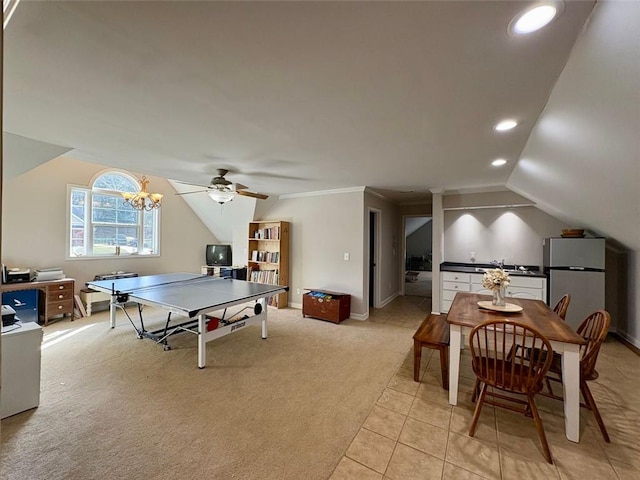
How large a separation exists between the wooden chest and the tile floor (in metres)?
1.84

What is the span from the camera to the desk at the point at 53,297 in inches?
166

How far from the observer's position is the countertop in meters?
4.27

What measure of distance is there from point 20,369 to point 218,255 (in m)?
4.52

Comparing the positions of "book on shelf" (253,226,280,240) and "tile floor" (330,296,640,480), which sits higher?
"book on shelf" (253,226,280,240)

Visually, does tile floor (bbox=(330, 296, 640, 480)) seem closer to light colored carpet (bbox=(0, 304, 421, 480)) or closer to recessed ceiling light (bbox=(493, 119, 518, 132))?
light colored carpet (bbox=(0, 304, 421, 480))

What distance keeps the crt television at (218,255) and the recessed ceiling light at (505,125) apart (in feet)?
19.3

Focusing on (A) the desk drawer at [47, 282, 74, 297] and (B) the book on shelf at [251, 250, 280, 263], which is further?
(B) the book on shelf at [251, 250, 280, 263]

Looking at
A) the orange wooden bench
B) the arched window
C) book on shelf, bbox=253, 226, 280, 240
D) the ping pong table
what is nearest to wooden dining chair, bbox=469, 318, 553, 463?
the orange wooden bench

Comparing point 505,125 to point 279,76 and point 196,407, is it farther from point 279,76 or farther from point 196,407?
point 196,407

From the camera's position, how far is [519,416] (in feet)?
7.59

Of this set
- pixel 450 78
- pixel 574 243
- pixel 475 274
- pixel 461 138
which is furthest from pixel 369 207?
pixel 450 78

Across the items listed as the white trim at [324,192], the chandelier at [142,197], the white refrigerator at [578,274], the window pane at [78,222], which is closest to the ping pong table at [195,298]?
the chandelier at [142,197]

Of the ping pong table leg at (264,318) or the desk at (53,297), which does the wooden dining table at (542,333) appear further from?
the desk at (53,297)

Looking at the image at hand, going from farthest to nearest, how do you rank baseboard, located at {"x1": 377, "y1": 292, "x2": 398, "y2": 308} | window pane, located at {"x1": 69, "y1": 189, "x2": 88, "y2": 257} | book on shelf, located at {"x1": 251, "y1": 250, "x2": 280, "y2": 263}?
1. baseboard, located at {"x1": 377, "y1": 292, "x2": 398, "y2": 308}
2. book on shelf, located at {"x1": 251, "y1": 250, "x2": 280, "y2": 263}
3. window pane, located at {"x1": 69, "y1": 189, "x2": 88, "y2": 257}
